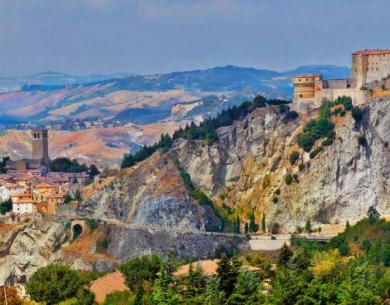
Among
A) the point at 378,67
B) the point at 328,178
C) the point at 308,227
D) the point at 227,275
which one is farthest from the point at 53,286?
the point at 378,67

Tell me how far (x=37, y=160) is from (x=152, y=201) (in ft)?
83.1

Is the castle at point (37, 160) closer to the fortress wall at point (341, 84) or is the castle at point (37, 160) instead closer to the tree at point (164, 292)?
the fortress wall at point (341, 84)

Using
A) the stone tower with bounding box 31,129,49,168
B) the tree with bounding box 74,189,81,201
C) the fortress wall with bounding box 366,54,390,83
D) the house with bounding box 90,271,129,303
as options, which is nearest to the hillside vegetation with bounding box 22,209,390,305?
the house with bounding box 90,271,129,303

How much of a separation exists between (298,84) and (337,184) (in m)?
9.13

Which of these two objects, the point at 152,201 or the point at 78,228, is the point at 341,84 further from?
the point at 78,228

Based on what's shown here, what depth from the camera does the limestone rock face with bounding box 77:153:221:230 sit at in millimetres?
75000

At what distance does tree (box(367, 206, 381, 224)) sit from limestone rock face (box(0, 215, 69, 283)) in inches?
811

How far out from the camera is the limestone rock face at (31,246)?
76250mm

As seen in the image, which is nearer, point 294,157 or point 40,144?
point 294,157

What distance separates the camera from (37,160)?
99.3 metres

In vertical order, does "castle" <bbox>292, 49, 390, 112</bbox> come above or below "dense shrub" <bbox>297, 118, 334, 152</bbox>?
above

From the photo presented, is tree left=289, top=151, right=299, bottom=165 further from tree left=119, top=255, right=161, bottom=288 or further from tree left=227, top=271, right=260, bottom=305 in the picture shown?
tree left=227, top=271, right=260, bottom=305

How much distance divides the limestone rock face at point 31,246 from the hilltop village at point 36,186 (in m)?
2.21

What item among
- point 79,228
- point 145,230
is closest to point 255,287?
point 145,230
